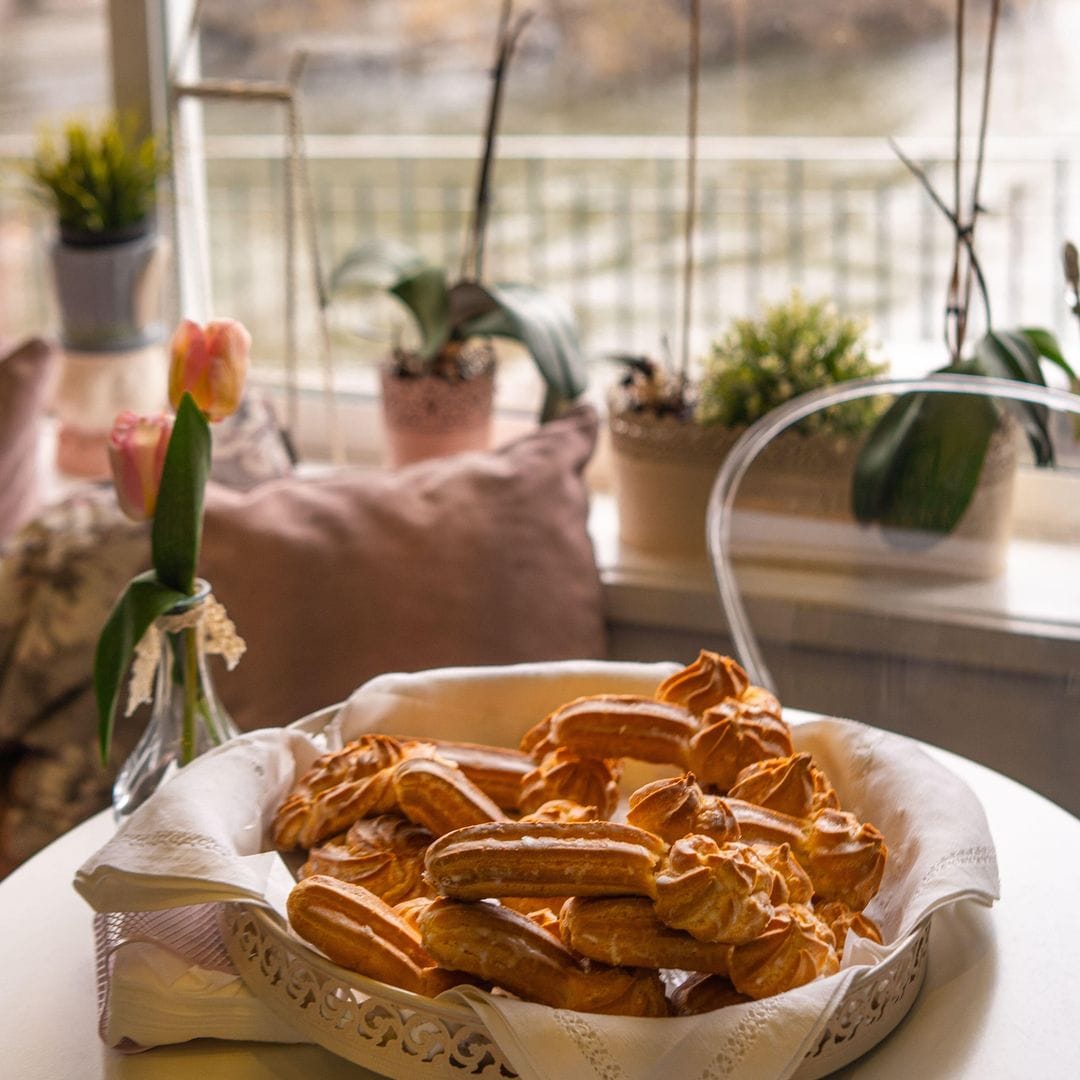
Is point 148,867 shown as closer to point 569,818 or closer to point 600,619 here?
point 569,818

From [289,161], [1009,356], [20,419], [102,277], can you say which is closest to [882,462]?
[1009,356]

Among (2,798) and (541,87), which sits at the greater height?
(541,87)

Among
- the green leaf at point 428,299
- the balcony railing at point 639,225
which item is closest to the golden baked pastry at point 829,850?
the green leaf at point 428,299

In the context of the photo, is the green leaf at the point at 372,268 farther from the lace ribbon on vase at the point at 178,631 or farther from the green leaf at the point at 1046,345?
the lace ribbon on vase at the point at 178,631

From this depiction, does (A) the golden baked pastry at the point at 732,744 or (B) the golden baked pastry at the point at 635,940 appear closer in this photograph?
(B) the golden baked pastry at the point at 635,940

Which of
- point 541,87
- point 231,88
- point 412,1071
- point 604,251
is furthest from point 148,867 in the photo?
point 604,251

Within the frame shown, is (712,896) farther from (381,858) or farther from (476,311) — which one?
(476,311)

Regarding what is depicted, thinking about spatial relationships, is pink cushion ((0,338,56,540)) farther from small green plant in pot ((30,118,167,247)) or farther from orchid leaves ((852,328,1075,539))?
orchid leaves ((852,328,1075,539))

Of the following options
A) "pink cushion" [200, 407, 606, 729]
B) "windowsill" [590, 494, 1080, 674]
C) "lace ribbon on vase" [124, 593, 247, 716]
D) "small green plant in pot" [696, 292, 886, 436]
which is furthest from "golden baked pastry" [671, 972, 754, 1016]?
"small green plant in pot" [696, 292, 886, 436]
